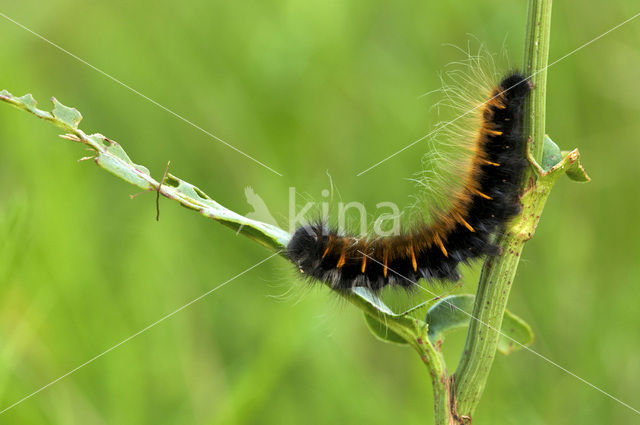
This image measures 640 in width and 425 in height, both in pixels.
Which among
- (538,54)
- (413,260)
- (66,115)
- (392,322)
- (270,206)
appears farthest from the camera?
(270,206)

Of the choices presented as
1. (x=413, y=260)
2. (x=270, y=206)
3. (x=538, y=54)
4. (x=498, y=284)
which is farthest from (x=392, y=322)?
(x=270, y=206)

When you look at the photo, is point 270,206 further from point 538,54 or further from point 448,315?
point 538,54

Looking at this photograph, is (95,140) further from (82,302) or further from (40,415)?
(82,302)

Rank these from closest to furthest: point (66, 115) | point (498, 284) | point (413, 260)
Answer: point (498, 284) < point (66, 115) < point (413, 260)

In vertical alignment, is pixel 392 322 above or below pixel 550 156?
below

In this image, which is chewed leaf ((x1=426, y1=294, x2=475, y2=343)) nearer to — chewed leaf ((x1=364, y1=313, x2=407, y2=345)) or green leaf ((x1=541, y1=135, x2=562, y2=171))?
chewed leaf ((x1=364, y1=313, x2=407, y2=345))

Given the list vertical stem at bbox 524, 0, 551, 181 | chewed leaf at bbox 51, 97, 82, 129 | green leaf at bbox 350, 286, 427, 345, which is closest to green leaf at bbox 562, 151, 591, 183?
vertical stem at bbox 524, 0, 551, 181

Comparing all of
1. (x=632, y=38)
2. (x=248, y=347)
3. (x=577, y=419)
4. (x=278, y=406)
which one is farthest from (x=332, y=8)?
(x=577, y=419)
